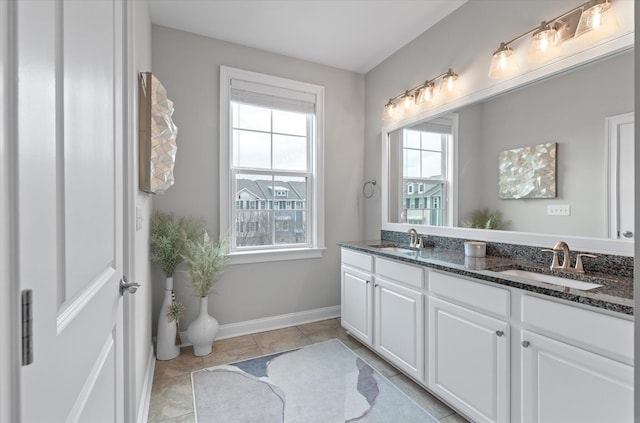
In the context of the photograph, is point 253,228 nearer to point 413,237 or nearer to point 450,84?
point 413,237

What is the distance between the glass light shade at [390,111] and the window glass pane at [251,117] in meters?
1.14

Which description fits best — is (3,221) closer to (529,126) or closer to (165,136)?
(165,136)

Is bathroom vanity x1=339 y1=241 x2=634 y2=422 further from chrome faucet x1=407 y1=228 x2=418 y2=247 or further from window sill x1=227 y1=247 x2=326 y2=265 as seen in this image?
window sill x1=227 y1=247 x2=326 y2=265

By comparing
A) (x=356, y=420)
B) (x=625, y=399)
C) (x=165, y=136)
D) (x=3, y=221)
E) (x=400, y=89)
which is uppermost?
(x=400, y=89)

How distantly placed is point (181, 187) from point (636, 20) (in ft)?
9.10

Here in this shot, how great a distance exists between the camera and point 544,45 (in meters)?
1.79

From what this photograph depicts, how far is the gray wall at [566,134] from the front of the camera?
1584 mm

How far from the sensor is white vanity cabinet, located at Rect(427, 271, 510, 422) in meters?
1.50

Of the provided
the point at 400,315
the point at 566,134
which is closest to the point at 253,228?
the point at 400,315

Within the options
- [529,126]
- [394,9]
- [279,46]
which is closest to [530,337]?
[529,126]

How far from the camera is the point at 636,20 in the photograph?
0.52 meters

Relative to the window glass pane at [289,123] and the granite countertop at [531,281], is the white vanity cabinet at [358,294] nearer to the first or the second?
the granite countertop at [531,281]

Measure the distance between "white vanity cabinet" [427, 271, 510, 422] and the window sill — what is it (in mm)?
1559

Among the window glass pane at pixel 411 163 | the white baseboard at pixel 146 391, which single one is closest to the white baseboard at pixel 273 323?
the white baseboard at pixel 146 391
